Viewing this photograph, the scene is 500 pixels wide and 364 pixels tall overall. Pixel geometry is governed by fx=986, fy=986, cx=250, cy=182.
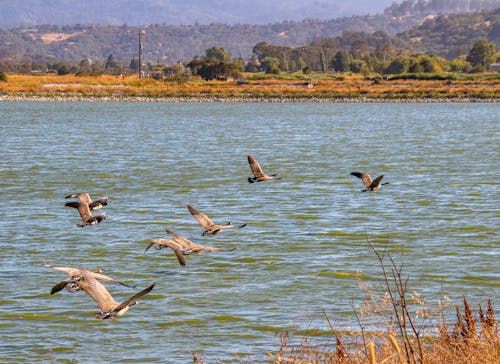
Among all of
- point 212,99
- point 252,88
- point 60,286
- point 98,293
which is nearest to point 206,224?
point 60,286

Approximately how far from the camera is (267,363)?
32.8ft

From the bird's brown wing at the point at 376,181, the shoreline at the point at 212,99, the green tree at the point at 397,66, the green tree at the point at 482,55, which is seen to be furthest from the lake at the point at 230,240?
the green tree at the point at 482,55

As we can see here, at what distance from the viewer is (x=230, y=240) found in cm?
1803

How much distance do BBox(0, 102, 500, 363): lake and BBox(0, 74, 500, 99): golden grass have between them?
64.3 m

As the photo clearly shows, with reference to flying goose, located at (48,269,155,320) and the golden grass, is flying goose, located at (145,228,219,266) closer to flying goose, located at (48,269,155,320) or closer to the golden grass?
flying goose, located at (48,269,155,320)

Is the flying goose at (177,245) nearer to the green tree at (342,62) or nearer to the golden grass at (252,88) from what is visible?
the golden grass at (252,88)

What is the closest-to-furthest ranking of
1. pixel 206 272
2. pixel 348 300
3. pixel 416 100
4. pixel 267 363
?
pixel 267 363 < pixel 348 300 < pixel 206 272 < pixel 416 100

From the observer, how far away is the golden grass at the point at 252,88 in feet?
366

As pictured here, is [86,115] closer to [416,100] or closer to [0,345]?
[416,100]

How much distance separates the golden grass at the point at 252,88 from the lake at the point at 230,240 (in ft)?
211

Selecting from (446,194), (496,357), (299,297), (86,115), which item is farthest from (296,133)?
(496,357)

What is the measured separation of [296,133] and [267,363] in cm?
5039

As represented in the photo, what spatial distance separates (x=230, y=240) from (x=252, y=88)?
101912mm

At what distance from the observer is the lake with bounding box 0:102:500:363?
456 inches
